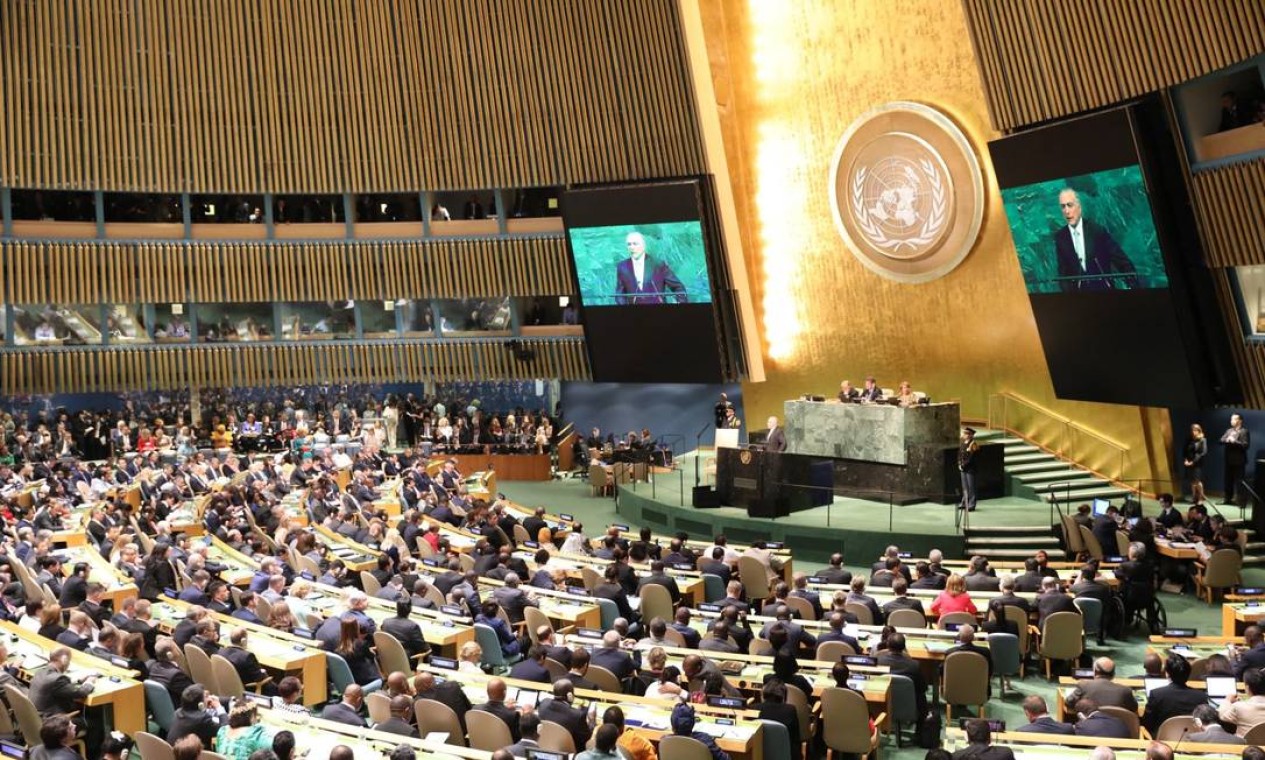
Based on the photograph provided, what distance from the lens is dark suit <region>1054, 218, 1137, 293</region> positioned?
1792 centimetres

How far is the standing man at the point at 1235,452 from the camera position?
60.5 feet

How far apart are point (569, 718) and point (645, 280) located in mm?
18180

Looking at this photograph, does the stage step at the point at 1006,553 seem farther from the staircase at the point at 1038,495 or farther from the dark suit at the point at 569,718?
the dark suit at the point at 569,718

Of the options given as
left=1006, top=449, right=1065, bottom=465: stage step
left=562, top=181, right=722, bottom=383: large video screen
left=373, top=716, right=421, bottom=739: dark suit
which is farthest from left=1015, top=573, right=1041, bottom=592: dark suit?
left=562, top=181, right=722, bottom=383: large video screen

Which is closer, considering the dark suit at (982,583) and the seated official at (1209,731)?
the seated official at (1209,731)

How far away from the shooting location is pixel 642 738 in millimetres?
7922

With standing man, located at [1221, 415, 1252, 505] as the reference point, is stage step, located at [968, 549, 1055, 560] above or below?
below

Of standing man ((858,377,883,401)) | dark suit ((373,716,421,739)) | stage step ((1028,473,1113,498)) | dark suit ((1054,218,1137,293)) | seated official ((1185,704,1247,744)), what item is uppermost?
dark suit ((1054,218,1137,293))

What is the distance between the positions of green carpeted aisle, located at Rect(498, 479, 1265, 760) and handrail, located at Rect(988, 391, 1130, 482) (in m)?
1.62

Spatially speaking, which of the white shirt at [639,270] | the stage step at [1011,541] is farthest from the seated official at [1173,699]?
the white shirt at [639,270]

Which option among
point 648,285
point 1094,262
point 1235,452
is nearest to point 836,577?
point 1094,262

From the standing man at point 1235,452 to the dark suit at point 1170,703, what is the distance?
10923 millimetres

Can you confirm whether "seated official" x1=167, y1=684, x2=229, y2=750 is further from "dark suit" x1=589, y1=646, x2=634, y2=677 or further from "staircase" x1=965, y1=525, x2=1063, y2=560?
"staircase" x1=965, y1=525, x2=1063, y2=560

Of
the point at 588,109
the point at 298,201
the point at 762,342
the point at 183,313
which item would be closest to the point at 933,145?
the point at 762,342
